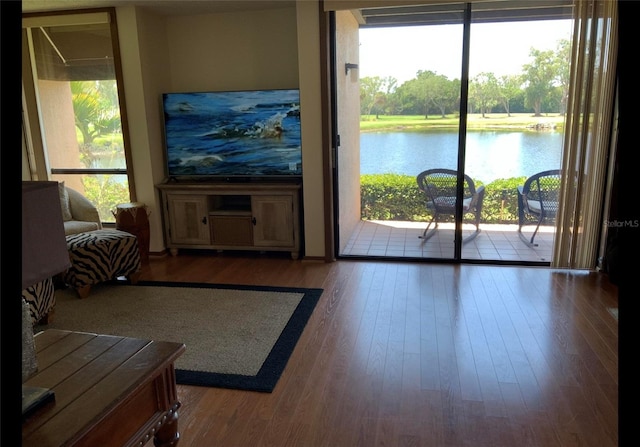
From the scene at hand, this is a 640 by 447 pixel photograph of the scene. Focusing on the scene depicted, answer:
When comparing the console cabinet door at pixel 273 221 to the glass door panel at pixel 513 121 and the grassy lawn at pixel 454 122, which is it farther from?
the glass door panel at pixel 513 121

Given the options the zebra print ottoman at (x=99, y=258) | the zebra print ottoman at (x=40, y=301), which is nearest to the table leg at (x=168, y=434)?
the zebra print ottoman at (x=40, y=301)

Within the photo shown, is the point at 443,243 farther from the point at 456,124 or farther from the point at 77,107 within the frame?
the point at 77,107

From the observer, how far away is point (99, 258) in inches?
145

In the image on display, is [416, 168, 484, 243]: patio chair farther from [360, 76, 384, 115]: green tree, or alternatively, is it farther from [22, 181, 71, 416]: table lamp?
[22, 181, 71, 416]: table lamp

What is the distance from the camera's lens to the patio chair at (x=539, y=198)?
13.1 ft

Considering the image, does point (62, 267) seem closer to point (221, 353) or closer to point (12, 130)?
point (12, 130)

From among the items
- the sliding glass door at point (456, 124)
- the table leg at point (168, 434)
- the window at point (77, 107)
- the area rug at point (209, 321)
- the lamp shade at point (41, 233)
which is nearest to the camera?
the lamp shade at point (41, 233)

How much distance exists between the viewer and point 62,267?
3.54 ft

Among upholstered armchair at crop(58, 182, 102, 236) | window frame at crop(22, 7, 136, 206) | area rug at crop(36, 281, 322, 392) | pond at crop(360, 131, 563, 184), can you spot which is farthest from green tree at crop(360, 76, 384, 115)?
upholstered armchair at crop(58, 182, 102, 236)

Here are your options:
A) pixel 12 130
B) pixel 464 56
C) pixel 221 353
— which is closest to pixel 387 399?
pixel 221 353

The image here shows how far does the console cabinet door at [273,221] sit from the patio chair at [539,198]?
212 cm

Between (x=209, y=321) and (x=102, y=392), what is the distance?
207 centimetres

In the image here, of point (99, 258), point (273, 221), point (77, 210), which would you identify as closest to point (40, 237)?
point (99, 258)

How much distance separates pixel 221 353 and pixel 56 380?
62.9 inches
